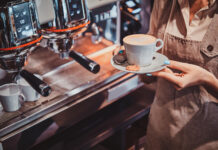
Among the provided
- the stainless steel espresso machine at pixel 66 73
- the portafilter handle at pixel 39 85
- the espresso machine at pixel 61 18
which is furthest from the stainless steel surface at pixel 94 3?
the portafilter handle at pixel 39 85

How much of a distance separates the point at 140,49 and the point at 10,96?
0.56 meters

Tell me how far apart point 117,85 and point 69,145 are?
0.40 metres

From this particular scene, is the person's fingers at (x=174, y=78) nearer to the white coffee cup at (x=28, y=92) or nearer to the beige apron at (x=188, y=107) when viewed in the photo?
the beige apron at (x=188, y=107)

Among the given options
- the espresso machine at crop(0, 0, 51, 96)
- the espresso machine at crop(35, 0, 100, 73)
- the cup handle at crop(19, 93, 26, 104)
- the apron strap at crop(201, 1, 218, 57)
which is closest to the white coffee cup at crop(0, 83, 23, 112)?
the cup handle at crop(19, 93, 26, 104)

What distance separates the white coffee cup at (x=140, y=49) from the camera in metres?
0.94

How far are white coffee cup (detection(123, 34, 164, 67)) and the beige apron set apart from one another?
0.19 m

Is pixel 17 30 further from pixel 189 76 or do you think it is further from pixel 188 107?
pixel 188 107

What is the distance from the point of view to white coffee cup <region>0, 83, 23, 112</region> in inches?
39.6

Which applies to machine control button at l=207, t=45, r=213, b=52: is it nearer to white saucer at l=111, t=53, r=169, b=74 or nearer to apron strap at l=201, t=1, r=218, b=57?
apron strap at l=201, t=1, r=218, b=57

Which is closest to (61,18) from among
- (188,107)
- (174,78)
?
(174,78)

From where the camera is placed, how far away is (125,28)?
Answer: 1887 mm

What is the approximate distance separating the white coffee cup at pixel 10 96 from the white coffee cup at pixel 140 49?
0.50m

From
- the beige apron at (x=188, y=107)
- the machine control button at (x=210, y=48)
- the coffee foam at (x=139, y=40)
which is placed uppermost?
the coffee foam at (x=139, y=40)

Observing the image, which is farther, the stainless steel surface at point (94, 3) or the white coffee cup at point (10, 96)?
the stainless steel surface at point (94, 3)
